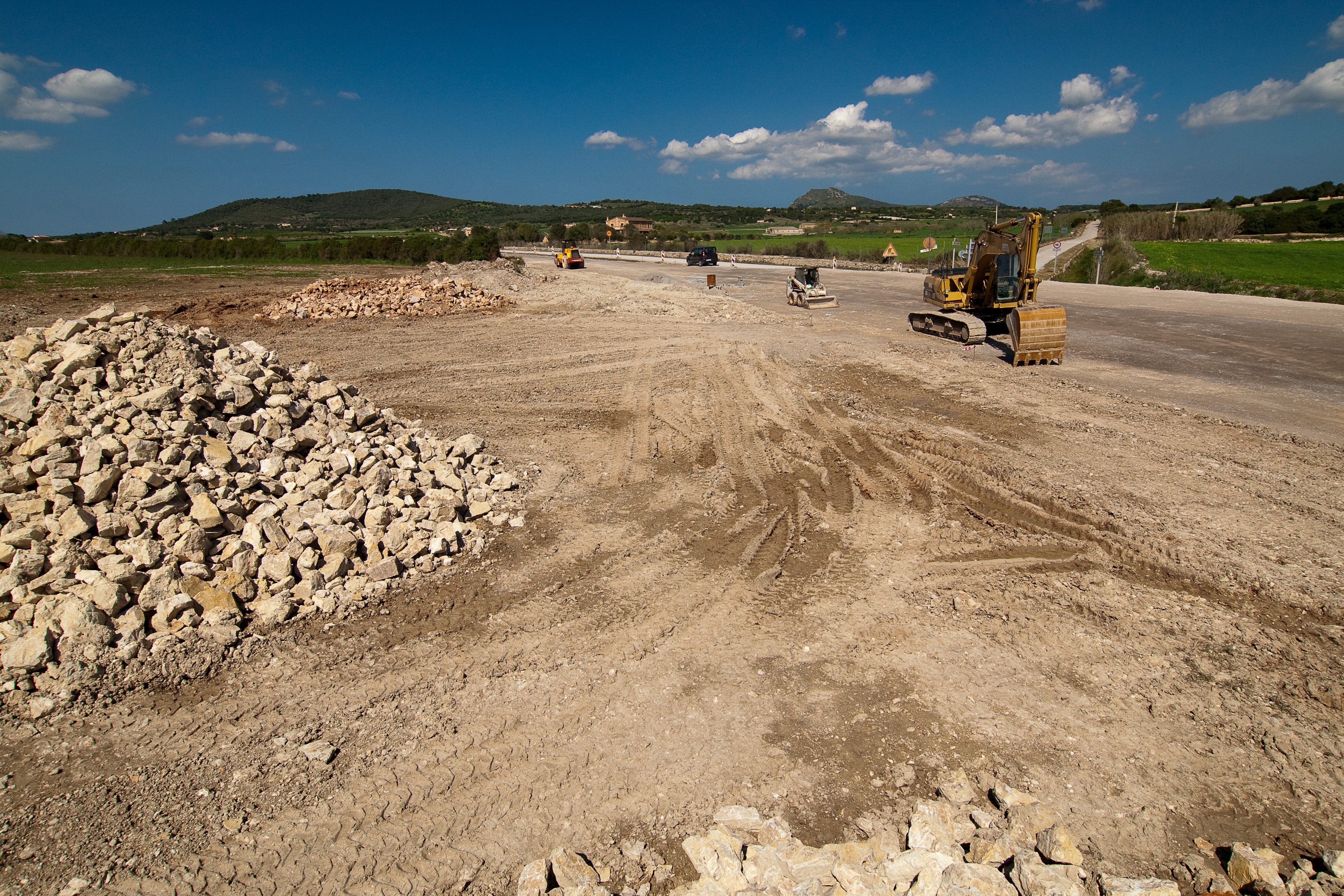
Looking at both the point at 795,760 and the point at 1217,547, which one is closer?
the point at 795,760

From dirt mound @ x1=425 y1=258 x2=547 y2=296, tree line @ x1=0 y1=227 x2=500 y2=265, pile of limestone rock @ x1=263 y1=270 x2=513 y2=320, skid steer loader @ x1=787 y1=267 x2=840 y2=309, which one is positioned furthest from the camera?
tree line @ x1=0 y1=227 x2=500 y2=265

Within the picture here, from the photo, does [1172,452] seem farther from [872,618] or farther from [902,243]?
[902,243]

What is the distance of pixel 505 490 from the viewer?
8.79m

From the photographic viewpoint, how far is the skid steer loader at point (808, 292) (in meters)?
26.3

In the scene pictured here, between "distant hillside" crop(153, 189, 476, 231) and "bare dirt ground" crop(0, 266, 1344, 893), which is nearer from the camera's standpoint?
"bare dirt ground" crop(0, 266, 1344, 893)

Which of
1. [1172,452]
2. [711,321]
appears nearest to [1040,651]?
[1172,452]

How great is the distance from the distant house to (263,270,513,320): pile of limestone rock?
64928 millimetres

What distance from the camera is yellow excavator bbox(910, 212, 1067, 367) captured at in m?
15.6

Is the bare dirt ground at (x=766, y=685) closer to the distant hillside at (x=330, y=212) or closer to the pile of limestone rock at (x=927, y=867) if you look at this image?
the pile of limestone rock at (x=927, y=867)

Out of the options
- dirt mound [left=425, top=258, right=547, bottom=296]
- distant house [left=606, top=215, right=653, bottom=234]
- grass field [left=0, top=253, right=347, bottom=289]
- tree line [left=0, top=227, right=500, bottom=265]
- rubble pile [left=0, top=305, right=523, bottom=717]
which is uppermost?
distant house [left=606, top=215, right=653, bottom=234]

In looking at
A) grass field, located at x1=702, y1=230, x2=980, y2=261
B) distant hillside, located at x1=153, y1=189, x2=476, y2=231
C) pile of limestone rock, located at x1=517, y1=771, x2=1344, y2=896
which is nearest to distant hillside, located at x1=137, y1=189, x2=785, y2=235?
distant hillside, located at x1=153, y1=189, x2=476, y2=231

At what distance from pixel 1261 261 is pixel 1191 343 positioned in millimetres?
21877

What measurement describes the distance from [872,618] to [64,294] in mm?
36305

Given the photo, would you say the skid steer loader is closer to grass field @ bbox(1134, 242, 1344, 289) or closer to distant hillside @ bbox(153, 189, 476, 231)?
grass field @ bbox(1134, 242, 1344, 289)
